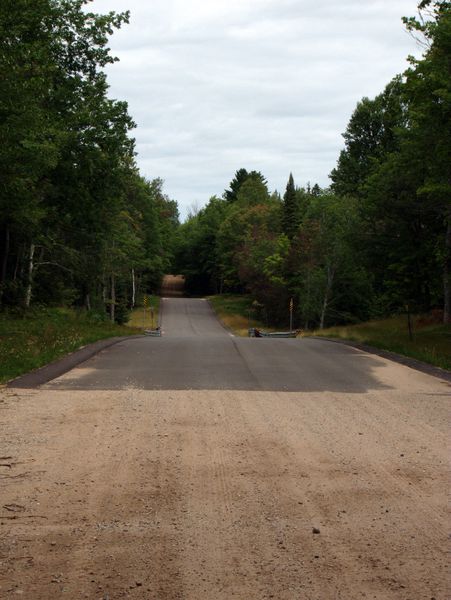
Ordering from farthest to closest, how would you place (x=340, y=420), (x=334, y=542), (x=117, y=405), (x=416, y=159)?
(x=416, y=159) < (x=117, y=405) < (x=340, y=420) < (x=334, y=542)

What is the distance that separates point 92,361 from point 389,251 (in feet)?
66.4

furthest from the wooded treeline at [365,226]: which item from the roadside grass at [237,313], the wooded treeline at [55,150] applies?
the wooded treeline at [55,150]

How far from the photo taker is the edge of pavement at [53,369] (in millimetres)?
11008

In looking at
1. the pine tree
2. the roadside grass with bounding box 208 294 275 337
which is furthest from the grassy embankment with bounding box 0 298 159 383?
the pine tree

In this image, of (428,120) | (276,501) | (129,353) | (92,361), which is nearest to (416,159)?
(428,120)

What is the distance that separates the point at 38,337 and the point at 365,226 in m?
19.0

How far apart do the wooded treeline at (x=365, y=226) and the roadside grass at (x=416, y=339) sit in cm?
135

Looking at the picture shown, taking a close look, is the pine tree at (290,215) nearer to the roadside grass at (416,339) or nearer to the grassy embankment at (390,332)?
the grassy embankment at (390,332)

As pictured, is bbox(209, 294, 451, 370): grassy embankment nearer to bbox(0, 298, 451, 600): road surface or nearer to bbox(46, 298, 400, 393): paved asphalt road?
bbox(46, 298, 400, 393): paved asphalt road

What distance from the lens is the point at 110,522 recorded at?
15.5 ft

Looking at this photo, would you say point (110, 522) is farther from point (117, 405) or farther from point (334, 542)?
point (117, 405)

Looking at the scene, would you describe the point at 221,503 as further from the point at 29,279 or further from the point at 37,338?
the point at 29,279

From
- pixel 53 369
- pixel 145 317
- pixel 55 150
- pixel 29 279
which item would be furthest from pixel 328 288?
pixel 53 369

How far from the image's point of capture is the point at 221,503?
17.0ft
